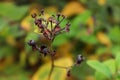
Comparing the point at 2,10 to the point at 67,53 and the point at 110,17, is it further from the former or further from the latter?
the point at 110,17

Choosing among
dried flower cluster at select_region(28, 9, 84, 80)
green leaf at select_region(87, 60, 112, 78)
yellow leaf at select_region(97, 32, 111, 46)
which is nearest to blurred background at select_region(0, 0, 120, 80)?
yellow leaf at select_region(97, 32, 111, 46)

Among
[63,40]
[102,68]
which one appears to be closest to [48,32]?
[102,68]

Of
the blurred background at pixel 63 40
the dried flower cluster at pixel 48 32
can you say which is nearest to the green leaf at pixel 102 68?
the dried flower cluster at pixel 48 32

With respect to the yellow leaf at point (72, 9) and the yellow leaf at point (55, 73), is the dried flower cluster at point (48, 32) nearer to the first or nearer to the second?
the yellow leaf at point (55, 73)

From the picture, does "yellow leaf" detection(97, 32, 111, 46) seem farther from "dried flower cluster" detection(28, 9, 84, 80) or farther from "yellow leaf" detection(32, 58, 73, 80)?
"dried flower cluster" detection(28, 9, 84, 80)

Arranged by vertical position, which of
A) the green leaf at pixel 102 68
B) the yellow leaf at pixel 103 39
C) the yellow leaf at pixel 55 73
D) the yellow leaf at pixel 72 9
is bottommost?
the yellow leaf at pixel 55 73

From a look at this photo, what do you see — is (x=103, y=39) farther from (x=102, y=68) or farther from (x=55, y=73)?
(x=102, y=68)

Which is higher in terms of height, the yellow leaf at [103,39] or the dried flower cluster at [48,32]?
the dried flower cluster at [48,32]

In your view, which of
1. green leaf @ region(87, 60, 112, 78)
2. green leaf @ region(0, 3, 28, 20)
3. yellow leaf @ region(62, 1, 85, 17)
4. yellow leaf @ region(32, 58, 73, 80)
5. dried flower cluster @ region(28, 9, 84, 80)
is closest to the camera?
dried flower cluster @ region(28, 9, 84, 80)

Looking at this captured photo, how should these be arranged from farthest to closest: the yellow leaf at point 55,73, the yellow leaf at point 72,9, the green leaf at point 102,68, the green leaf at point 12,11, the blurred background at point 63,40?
1. the yellow leaf at point 72,9
2. the green leaf at point 12,11
3. the blurred background at point 63,40
4. the yellow leaf at point 55,73
5. the green leaf at point 102,68
